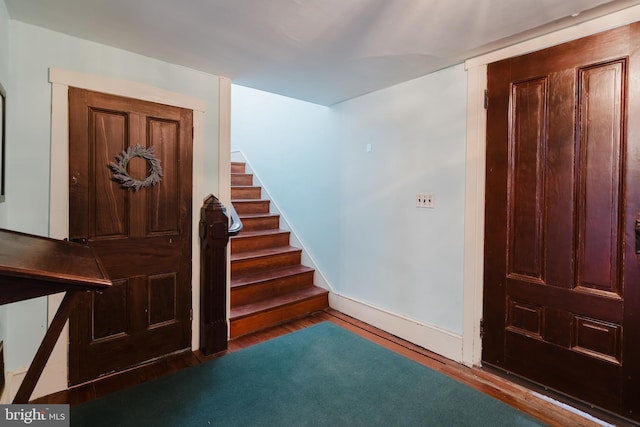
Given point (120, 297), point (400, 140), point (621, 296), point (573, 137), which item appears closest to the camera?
point (621, 296)

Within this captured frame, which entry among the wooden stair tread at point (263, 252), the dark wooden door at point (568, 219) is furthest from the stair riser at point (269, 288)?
the dark wooden door at point (568, 219)

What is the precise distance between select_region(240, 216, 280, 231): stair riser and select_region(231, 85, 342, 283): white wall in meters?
0.18

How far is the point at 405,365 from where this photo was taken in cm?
231

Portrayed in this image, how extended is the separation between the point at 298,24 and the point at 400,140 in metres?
1.36

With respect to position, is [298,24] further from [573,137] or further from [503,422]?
[503,422]

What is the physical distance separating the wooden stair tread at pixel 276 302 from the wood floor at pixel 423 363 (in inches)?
7.8

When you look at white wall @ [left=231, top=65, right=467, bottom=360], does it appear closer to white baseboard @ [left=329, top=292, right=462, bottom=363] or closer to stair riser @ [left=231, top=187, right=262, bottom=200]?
white baseboard @ [left=329, top=292, right=462, bottom=363]

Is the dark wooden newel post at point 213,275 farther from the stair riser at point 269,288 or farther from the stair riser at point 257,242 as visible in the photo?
the stair riser at point 257,242

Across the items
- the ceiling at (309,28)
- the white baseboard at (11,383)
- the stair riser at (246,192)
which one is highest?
the ceiling at (309,28)

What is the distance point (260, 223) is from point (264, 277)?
95 cm

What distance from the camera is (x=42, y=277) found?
2.77 feet

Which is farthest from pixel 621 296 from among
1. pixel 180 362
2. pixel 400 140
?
pixel 180 362

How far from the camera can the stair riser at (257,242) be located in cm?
350

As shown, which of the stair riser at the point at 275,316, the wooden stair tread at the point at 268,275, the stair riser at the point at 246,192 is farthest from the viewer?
the stair riser at the point at 246,192
